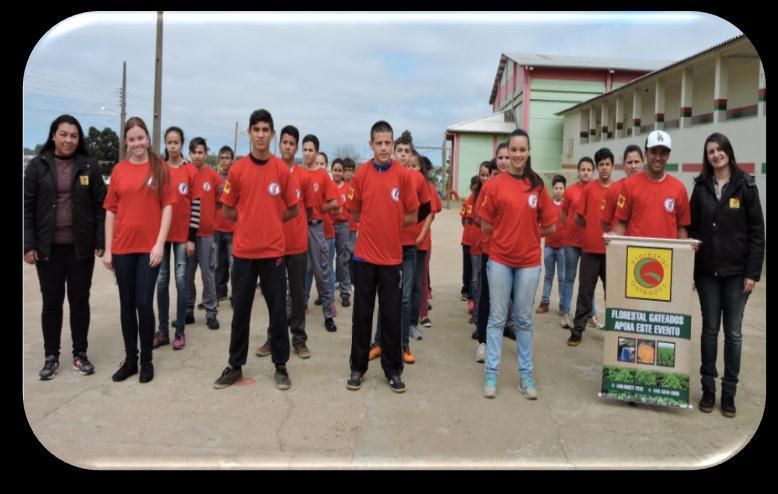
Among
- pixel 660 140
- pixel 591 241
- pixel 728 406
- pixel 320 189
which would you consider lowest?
pixel 728 406

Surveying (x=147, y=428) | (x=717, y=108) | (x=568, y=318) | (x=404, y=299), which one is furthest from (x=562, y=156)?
(x=147, y=428)

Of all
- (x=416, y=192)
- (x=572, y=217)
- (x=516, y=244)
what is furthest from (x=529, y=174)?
(x=572, y=217)

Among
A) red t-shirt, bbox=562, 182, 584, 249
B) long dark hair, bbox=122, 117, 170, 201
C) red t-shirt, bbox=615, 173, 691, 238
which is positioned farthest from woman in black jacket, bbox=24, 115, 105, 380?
red t-shirt, bbox=562, 182, 584, 249

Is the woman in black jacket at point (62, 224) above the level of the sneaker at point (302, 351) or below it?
above

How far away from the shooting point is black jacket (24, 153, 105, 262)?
4.28m

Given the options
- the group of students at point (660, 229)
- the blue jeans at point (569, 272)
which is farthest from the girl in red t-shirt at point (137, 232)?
the blue jeans at point (569, 272)

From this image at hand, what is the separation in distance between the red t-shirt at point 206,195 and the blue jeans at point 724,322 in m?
4.80

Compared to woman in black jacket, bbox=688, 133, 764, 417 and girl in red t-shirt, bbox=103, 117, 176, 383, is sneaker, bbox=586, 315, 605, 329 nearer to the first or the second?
woman in black jacket, bbox=688, 133, 764, 417

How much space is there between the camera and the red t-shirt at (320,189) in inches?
219

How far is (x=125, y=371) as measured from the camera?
14.2 ft

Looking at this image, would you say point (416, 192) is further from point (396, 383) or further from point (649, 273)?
point (649, 273)

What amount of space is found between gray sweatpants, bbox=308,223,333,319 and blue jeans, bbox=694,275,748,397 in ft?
12.2

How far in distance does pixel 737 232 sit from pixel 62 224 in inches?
209

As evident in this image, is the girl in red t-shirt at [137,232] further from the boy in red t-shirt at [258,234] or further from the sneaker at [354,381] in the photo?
the sneaker at [354,381]
